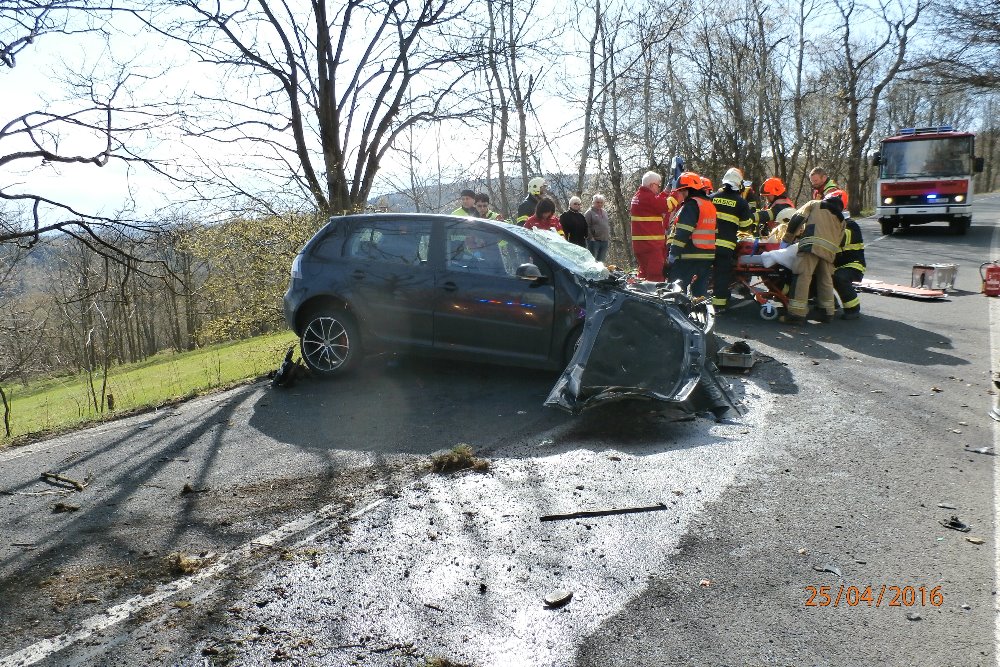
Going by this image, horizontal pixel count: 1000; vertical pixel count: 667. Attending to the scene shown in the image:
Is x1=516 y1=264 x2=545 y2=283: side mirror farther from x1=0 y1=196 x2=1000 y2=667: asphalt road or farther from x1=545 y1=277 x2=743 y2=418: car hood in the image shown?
x1=0 y1=196 x2=1000 y2=667: asphalt road

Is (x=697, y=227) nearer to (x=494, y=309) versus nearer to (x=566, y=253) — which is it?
(x=566, y=253)

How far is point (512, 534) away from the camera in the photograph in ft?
13.9

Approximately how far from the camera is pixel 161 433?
6.68m

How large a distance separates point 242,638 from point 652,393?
12.4ft

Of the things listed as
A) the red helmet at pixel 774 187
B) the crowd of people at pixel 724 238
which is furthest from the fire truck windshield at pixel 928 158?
the crowd of people at pixel 724 238

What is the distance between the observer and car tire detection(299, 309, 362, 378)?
7781mm

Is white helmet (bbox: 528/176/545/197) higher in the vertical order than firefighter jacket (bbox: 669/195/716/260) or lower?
higher

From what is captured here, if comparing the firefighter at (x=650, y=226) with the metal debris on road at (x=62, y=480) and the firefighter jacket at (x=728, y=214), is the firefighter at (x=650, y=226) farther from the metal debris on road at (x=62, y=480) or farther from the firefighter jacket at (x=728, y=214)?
the metal debris on road at (x=62, y=480)

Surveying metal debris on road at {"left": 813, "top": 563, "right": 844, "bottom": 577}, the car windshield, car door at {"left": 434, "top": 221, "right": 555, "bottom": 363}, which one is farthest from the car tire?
metal debris on road at {"left": 813, "top": 563, "right": 844, "bottom": 577}

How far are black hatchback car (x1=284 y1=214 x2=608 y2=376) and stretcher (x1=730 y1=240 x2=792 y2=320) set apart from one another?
12.8ft

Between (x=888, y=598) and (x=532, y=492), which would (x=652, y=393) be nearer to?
(x=532, y=492)

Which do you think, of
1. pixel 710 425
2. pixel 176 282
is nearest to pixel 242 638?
pixel 710 425

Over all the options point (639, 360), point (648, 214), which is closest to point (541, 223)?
point (648, 214)

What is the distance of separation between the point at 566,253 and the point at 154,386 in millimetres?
12345
